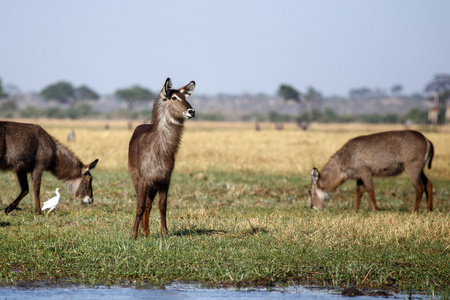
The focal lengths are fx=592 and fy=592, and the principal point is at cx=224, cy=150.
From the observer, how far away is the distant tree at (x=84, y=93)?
116m

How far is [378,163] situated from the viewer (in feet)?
44.7

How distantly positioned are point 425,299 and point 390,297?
1.19 ft

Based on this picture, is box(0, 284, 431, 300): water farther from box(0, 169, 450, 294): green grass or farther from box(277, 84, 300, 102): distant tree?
box(277, 84, 300, 102): distant tree

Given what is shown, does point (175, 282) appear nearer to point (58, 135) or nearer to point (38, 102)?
point (58, 135)

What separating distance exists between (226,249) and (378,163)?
6887mm

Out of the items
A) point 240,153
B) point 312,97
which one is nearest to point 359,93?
point 312,97

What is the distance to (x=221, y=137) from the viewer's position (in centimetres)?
3369

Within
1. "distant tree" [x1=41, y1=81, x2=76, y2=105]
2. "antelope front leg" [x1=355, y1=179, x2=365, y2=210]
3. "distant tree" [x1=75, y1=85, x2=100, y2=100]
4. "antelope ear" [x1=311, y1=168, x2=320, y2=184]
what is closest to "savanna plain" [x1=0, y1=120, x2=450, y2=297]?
"antelope front leg" [x1=355, y1=179, x2=365, y2=210]

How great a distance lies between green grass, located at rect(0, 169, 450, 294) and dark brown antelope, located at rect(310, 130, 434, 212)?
5.87 feet

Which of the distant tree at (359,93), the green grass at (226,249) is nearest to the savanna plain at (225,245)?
the green grass at (226,249)

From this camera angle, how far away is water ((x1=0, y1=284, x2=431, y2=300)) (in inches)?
245

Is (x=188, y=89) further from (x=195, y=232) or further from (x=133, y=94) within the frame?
(x=133, y=94)

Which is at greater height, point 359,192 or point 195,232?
point 195,232

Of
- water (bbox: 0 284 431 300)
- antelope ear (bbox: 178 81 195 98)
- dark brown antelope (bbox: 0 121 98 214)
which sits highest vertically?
antelope ear (bbox: 178 81 195 98)
